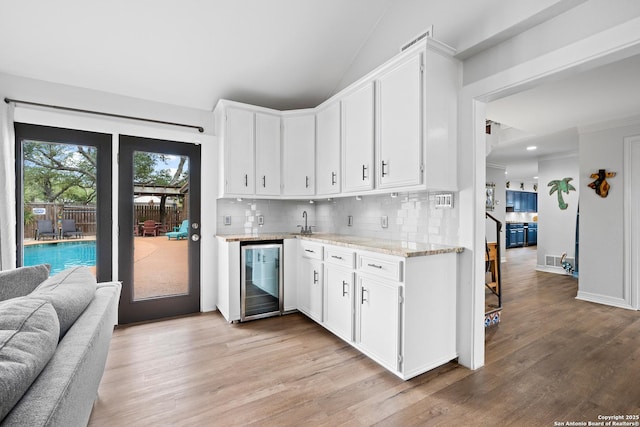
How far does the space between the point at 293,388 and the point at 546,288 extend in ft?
15.5

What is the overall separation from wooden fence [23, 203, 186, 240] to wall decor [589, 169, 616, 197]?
18.3 feet

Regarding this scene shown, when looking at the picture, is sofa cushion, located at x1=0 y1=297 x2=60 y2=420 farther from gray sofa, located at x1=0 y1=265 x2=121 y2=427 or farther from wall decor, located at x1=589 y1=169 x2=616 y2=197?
wall decor, located at x1=589 y1=169 x2=616 y2=197

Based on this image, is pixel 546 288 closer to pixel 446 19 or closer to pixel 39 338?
pixel 446 19

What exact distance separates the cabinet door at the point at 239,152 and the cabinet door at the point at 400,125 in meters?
1.56

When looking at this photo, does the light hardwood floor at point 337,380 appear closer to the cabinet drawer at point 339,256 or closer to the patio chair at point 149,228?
the cabinet drawer at point 339,256

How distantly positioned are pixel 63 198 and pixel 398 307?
133 inches

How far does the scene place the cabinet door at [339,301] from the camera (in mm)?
2670

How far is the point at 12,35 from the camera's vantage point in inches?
99.3

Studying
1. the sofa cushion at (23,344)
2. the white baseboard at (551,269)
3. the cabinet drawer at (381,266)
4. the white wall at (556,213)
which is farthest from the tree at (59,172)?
the white wall at (556,213)

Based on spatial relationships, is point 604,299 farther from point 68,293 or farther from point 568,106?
point 68,293

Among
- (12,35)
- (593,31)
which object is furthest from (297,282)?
(12,35)

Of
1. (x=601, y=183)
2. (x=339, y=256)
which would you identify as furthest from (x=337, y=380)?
(x=601, y=183)

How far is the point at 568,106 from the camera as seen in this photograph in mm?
3709

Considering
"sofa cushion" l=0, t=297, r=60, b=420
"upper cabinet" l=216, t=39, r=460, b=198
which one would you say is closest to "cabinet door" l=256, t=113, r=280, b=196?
"upper cabinet" l=216, t=39, r=460, b=198
